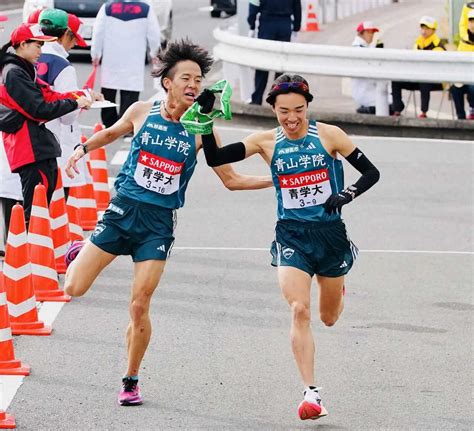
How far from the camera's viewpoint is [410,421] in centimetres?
825

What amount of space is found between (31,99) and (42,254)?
1.15 metres

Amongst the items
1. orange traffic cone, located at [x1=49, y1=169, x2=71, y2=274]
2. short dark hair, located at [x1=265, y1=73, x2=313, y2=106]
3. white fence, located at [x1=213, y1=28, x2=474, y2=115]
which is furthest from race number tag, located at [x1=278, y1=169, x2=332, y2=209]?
white fence, located at [x1=213, y1=28, x2=474, y2=115]

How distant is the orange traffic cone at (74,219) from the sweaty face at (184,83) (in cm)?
433

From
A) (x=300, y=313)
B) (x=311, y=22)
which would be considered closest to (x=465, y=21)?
(x=300, y=313)

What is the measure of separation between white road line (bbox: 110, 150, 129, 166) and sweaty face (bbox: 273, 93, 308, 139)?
8829 mm

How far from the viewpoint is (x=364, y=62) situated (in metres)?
20.0

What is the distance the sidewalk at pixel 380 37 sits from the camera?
71.1 feet

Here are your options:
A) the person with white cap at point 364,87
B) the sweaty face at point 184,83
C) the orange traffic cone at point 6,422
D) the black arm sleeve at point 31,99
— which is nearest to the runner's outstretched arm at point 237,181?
the sweaty face at point 184,83

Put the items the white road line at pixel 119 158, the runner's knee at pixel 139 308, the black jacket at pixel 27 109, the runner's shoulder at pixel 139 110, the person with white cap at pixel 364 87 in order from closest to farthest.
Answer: the runner's knee at pixel 139 308 → the runner's shoulder at pixel 139 110 → the black jacket at pixel 27 109 → the white road line at pixel 119 158 → the person with white cap at pixel 364 87

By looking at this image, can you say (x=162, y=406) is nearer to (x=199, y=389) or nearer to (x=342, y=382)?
(x=199, y=389)

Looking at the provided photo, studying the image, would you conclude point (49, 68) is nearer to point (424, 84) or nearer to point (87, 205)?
point (87, 205)

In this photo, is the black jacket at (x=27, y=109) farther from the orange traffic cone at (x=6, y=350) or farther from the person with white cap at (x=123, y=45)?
the person with white cap at (x=123, y=45)

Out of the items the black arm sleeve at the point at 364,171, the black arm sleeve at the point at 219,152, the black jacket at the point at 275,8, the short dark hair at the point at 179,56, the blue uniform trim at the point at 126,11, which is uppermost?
the short dark hair at the point at 179,56

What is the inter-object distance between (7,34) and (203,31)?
19.6 feet
